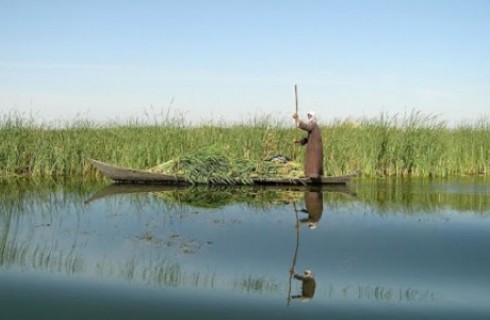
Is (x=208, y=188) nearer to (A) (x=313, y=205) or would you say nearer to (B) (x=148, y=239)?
(A) (x=313, y=205)

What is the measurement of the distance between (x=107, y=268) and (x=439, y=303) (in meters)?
3.24

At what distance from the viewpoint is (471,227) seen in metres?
9.04

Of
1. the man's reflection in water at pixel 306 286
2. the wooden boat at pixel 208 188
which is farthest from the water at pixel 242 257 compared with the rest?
the wooden boat at pixel 208 188

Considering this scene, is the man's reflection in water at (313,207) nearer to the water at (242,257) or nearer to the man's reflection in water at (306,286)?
the water at (242,257)

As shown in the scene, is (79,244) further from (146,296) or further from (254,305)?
(254,305)


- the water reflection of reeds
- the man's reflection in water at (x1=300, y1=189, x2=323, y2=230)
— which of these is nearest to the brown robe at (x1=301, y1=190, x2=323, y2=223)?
the man's reflection in water at (x1=300, y1=189, x2=323, y2=230)

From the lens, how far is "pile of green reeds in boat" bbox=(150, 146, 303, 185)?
551 inches

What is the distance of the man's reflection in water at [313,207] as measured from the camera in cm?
922

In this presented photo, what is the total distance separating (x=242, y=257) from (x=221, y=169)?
707 centimetres

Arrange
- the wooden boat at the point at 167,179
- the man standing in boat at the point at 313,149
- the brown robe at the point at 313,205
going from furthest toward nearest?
the wooden boat at the point at 167,179 → the man standing in boat at the point at 313,149 → the brown robe at the point at 313,205

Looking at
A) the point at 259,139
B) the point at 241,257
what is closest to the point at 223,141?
the point at 259,139

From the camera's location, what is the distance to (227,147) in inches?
620

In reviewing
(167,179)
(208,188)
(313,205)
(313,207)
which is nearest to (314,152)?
(208,188)

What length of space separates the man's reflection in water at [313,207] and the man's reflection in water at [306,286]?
249 centimetres
